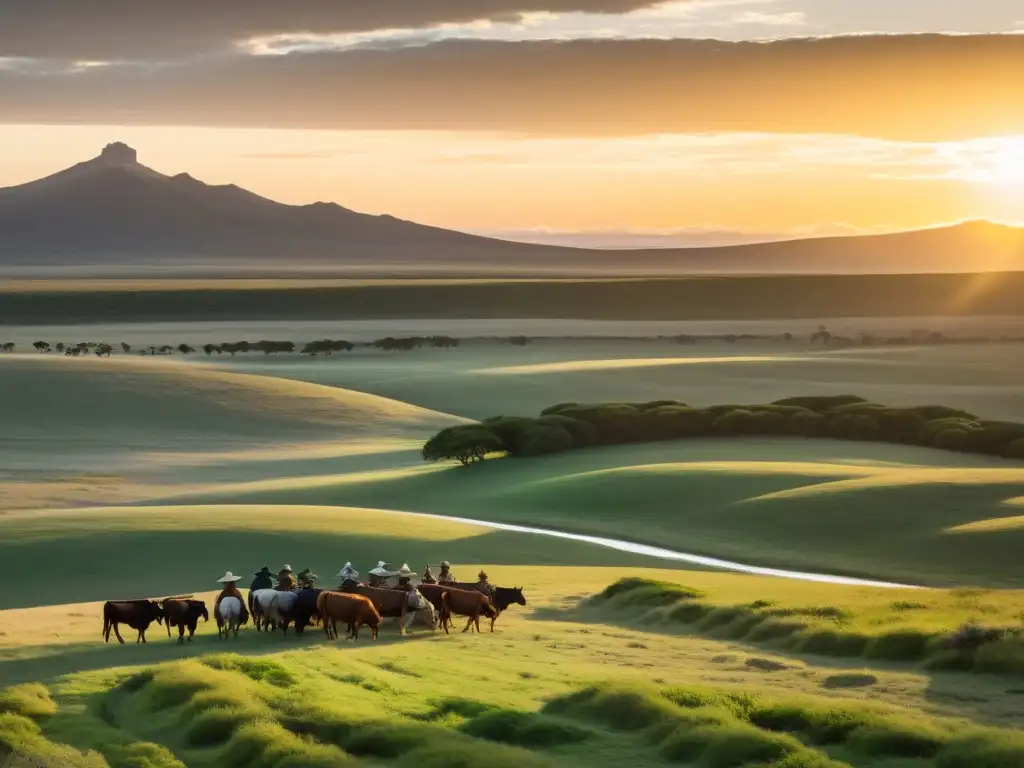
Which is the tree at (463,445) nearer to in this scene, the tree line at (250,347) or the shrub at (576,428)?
the shrub at (576,428)

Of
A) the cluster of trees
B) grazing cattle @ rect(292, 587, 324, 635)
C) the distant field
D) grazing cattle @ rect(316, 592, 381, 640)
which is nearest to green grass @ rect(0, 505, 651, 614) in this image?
grazing cattle @ rect(292, 587, 324, 635)

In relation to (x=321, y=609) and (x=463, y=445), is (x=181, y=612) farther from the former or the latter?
(x=463, y=445)

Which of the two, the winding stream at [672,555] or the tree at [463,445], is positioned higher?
the tree at [463,445]

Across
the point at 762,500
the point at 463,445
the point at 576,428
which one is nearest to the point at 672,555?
the point at 762,500

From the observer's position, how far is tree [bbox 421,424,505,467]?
6831 centimetres

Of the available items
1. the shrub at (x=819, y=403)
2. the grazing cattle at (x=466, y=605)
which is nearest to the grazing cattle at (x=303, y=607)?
the grazing cattle at (x=466, y=605)

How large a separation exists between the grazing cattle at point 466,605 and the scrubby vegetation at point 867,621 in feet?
13.3

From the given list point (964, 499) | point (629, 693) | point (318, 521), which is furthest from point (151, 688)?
point (964, 499)

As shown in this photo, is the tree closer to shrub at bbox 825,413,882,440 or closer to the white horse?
shrub at bbox 825,413,882,440

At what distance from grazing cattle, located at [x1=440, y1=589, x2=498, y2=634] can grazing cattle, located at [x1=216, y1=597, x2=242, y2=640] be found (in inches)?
151

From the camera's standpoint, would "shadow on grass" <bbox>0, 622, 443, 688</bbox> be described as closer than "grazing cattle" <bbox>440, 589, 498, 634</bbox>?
Yes

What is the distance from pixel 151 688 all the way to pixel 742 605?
547 inches

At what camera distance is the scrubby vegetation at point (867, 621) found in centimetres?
2443

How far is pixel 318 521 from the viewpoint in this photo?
47.9 meters
